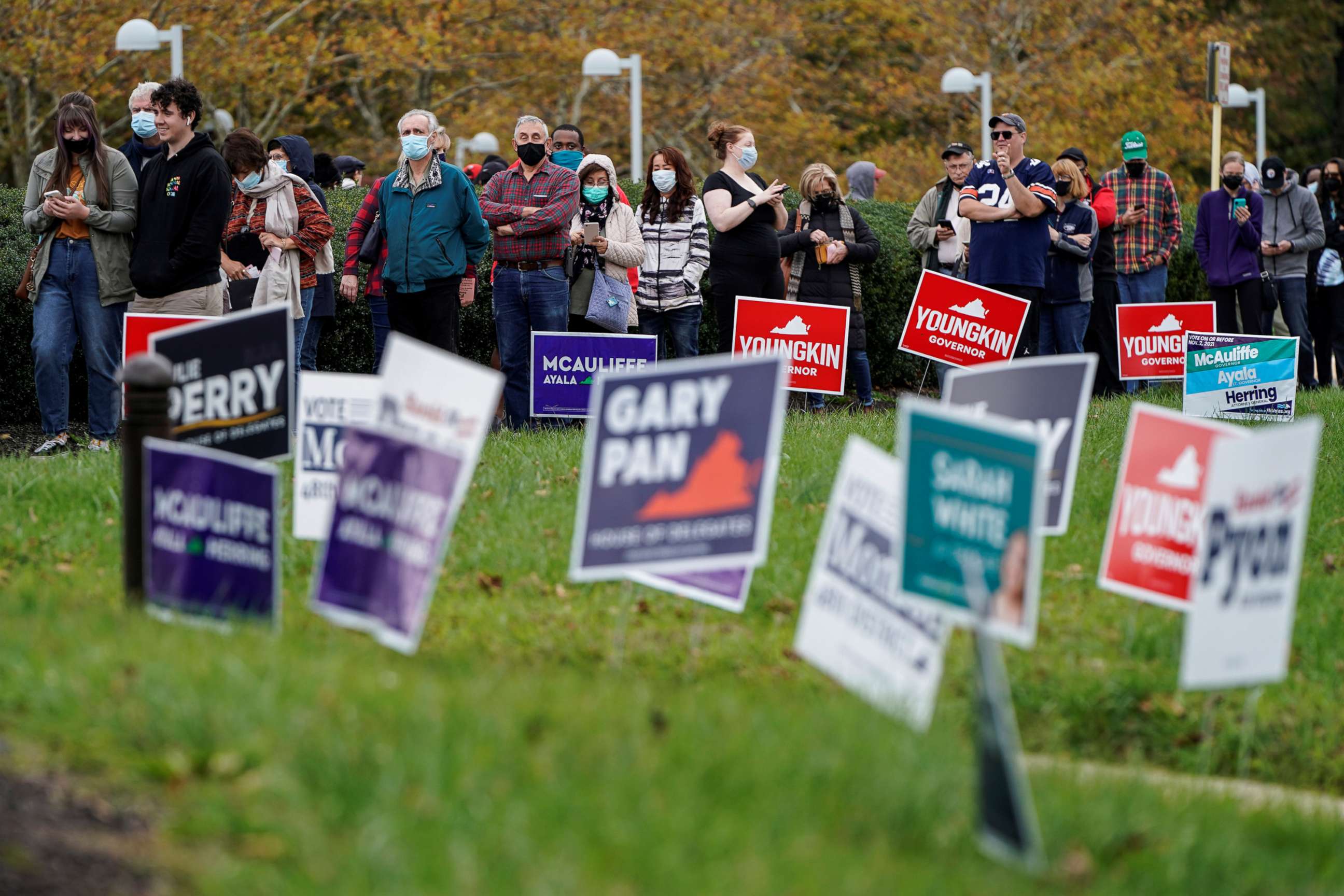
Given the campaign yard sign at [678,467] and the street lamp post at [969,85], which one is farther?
the street lamp post at [969,85]

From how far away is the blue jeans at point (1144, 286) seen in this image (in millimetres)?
16125

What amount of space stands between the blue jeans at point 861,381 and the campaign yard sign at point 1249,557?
910cm

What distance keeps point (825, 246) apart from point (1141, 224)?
381 centimetres

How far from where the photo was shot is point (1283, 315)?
654 inches

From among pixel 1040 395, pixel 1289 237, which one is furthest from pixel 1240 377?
pixel 1040 395

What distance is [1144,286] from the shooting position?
53.0ft

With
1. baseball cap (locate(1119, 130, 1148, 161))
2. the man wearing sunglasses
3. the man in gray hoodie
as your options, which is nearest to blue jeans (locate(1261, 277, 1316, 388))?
the man in gray hoodie

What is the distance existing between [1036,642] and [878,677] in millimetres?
1852

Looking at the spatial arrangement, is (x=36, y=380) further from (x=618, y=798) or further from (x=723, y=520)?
(x=618, y=798)

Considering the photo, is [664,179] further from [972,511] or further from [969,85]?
[969,85]

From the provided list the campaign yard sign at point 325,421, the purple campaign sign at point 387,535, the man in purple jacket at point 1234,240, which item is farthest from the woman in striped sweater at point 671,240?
the purple campaign sign at point 387,535

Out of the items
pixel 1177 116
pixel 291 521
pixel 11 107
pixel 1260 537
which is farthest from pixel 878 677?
pixel 1177 116

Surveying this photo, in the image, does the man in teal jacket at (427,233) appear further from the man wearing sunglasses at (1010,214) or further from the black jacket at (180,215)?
the man wearing sunglasses at (1010,214)

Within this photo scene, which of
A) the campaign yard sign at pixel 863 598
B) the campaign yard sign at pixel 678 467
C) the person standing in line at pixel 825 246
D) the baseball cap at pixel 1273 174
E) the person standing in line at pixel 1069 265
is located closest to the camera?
the campaign yard sign at pixel 863 598
